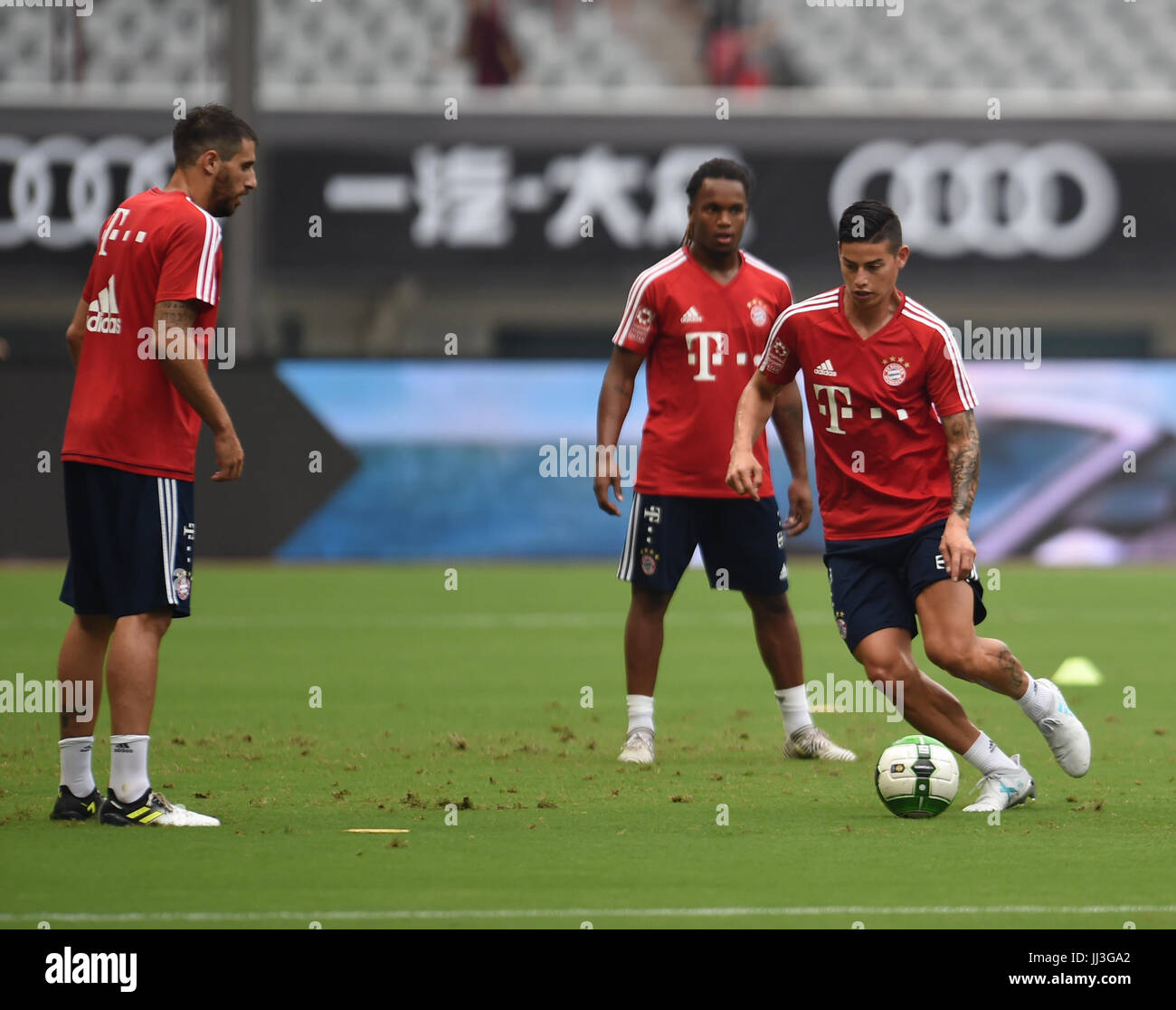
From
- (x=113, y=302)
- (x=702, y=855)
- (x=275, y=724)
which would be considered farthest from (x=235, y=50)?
(x=702, y=855)

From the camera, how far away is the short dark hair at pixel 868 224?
6359mm

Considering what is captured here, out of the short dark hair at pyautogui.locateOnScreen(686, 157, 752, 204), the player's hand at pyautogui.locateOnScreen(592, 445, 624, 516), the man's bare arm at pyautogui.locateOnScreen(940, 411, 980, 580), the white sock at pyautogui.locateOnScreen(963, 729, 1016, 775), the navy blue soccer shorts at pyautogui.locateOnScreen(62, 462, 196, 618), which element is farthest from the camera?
the player's hand at pyautogui.locateOnScreen(592, 445, 624, 516)

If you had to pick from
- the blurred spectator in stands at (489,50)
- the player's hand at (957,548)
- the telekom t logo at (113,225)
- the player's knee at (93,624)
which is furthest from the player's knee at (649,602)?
the blurred spectator in stands at (489,50)

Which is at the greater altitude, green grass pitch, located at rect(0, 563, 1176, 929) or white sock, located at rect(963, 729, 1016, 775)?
white sock, located at rect(963, 729, 1016, 775)

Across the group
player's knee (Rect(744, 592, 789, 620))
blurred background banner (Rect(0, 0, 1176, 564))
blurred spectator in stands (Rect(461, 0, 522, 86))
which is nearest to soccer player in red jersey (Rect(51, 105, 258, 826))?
player's knee (Rect(744, 592, 789, 620))

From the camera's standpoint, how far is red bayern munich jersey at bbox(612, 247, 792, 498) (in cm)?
777

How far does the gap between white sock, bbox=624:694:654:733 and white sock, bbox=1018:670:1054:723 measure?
1702mm

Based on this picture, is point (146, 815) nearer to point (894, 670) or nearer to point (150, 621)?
point (150, 621)

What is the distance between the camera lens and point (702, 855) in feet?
18.7

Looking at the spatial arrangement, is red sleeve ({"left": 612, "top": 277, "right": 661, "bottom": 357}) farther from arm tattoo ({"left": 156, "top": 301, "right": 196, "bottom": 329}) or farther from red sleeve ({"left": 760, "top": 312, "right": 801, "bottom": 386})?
arm tattoo ({"left": 156, "top": 301, "right": 196, "bottom": 329})

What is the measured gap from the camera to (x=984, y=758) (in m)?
6.55

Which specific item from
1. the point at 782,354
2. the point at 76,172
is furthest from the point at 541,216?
the point at 782,354

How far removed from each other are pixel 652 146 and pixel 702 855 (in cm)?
1546

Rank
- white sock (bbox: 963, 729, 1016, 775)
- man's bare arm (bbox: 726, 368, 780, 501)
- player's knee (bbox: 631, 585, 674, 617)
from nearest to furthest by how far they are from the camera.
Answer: man's bare arm (bbox: 726, 368, 780, 501) → white sock (bbox: 963, 729, 1016, 775) → player's knee (bbox: 631, 585, 674, 617)
